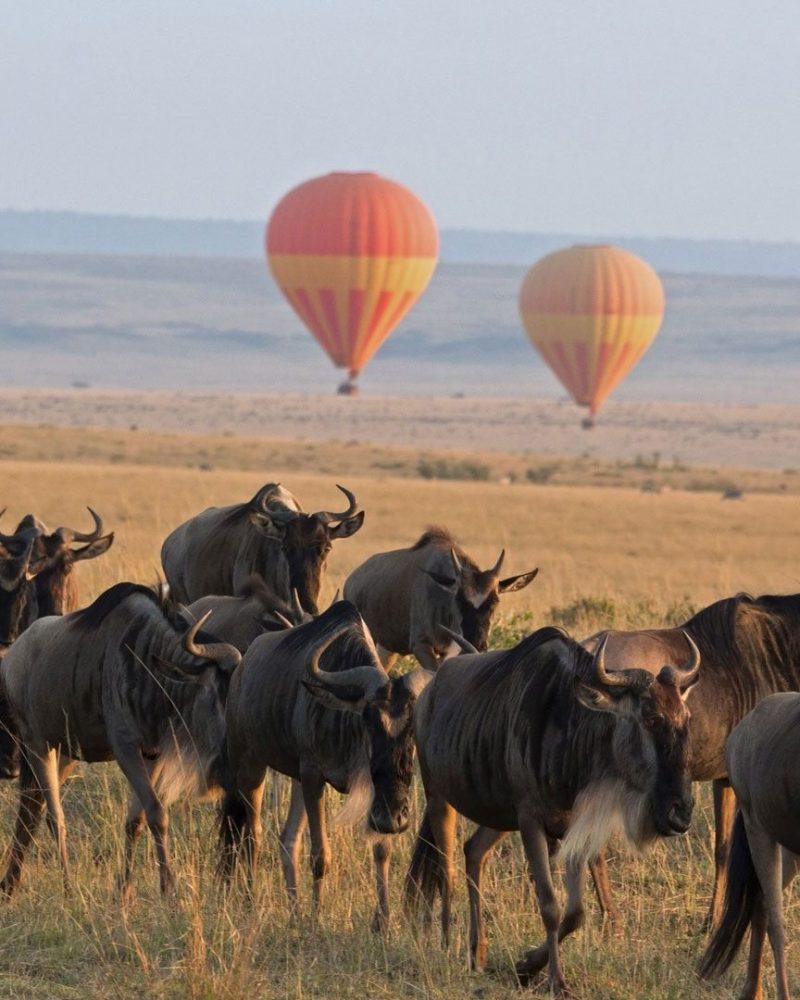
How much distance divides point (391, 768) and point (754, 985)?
1.50 metres

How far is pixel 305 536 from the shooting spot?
11797 millimetres

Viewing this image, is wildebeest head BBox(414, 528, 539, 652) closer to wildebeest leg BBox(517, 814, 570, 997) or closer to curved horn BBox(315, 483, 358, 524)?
curved horn BBox(315, 483, 358, 524)

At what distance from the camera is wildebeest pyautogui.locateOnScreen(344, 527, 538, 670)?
37.1 feet

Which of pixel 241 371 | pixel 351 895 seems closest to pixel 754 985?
pixel 351 895

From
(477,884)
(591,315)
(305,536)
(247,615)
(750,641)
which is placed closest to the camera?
(477,884)

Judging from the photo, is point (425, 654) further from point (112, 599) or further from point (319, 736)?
point (319, 736)

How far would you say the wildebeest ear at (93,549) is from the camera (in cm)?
1081

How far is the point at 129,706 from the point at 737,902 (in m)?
2.61

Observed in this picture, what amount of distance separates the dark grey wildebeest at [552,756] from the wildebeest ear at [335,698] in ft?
1.03

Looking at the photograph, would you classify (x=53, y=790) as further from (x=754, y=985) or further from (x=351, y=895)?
(x=754, y=985)

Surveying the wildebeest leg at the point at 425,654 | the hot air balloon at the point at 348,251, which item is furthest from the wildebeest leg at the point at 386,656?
the hot air balloon at the point at 348,251

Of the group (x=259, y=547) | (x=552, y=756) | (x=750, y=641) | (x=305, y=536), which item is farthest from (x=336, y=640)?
(x=259, y=547)

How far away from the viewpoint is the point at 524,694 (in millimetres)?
7199

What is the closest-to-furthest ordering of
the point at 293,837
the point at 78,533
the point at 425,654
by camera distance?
the point at 293,837, the point at 78,533, the point at 425,654
